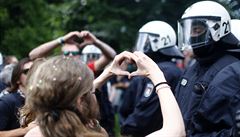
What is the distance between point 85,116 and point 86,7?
50.8 ft

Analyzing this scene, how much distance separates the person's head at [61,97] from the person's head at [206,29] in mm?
2161

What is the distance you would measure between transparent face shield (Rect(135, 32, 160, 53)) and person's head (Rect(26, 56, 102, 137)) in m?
4.08

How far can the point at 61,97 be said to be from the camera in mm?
3111

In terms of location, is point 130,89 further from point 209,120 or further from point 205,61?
point 209,120

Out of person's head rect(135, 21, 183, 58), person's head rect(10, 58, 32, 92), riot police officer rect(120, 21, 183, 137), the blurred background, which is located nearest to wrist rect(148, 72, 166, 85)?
person's head rect(10, 58, 32, 92)

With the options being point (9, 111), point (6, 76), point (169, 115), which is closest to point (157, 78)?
point (169, 115)

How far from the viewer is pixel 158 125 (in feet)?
20.9

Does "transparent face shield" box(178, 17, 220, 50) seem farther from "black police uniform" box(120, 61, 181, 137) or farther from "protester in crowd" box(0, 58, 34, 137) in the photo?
"protester in crowd" box(0, 58, 34, 137)

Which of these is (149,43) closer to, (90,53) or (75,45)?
(75,45)

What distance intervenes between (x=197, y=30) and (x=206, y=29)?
0.09m

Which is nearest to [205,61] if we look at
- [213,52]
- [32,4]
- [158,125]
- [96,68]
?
[213,52]

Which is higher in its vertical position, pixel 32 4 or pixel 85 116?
pixel 85 116

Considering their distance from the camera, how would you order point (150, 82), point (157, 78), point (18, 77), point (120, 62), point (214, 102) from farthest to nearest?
point (150, 82), point (18, 77), point (214, 102), point (120, 62), point (157, 78)

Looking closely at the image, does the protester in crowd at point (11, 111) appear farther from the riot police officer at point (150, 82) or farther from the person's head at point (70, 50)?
the person's head at point (70, 50)
